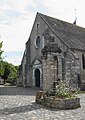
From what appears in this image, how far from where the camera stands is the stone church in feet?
68.4

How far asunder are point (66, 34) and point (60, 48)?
14.7ft

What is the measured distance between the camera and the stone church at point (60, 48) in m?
20.9

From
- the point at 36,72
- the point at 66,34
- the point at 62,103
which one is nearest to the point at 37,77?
the point at 36,72

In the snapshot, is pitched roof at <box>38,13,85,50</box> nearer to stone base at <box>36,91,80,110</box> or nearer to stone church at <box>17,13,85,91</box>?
stone church at <box>17,13,85,91</box>

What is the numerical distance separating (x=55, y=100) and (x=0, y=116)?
9.87 feet

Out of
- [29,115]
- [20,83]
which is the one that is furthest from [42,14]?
[29,115]

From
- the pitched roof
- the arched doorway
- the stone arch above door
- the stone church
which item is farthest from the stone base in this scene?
the arched doorway

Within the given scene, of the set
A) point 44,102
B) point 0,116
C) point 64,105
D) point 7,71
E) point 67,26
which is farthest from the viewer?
point 7,71

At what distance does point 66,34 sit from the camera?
955 inches

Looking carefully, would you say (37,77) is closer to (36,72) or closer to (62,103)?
(36,72)

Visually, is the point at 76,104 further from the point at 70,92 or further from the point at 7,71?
the point at 7,71

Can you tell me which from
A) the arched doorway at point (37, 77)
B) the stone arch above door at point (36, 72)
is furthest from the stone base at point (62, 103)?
the arched doorway at point (37, 77)

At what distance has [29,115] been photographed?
7656 mm

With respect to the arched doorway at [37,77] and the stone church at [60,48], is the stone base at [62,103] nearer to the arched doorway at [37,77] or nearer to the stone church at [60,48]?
the stone church at [60,48]
